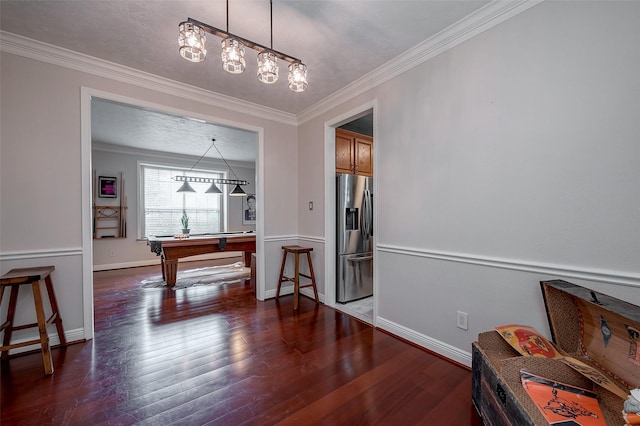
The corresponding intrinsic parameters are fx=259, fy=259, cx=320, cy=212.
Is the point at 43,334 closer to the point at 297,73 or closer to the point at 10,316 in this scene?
the point at 10,316

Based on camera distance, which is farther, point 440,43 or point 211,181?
point 211,181

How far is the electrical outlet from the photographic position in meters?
2.02

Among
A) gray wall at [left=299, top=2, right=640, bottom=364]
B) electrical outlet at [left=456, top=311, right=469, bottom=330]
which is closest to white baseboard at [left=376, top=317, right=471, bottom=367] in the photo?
gray wall at [left=299, top=2, right=640, bottom=364]

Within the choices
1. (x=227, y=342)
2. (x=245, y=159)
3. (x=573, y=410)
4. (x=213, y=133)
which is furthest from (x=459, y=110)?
(x=245, y=159)

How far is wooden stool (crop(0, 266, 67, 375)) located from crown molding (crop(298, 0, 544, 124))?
3.32 metres

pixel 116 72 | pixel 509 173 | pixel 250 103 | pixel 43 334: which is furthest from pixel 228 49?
pixel 43 334

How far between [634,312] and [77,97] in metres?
4.13

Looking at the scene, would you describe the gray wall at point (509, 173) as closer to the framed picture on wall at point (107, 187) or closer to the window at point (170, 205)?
the window at point (170, 205)

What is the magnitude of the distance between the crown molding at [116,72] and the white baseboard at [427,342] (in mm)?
3057

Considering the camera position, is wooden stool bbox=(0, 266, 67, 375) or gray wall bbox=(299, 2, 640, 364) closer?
gray wall bbox=(299, 2, 640, 364)

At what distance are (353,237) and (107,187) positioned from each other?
549 centimetres

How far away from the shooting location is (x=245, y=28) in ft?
6.75

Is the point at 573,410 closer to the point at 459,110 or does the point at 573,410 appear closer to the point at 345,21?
the point at 459,110

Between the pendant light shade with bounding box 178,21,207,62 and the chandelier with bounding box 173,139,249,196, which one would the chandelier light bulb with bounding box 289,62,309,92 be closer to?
the pendant light shade with bounding box 178,21,207,62
